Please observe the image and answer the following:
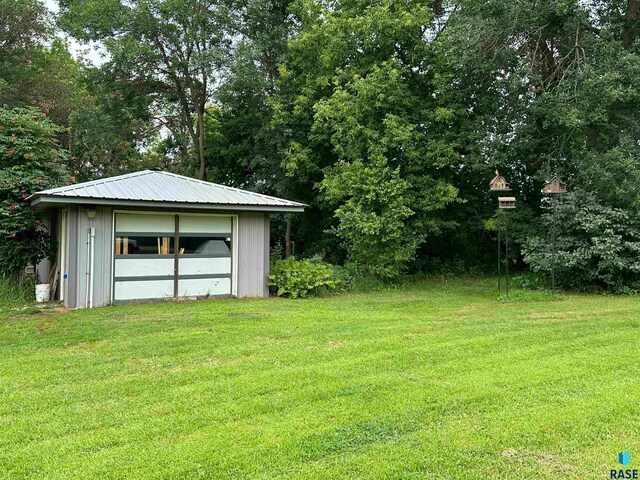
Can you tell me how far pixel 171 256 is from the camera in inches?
372

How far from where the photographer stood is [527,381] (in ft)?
13.0

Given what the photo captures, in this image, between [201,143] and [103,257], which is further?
[201,143]

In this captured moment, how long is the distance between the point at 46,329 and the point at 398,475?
5776 mm

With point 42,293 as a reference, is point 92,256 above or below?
above

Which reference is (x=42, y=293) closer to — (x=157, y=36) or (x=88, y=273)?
(x=88, y=273)

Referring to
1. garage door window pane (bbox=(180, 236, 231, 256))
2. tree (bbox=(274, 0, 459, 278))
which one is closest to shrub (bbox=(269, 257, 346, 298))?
garage door window pane (bbox=(180, 236, 231, 256))

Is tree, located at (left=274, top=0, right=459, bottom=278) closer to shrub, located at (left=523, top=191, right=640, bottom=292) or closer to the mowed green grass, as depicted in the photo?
shrub, located at (left=523, top=191, right=640, bottom=292)

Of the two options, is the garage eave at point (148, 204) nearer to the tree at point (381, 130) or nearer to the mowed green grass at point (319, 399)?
the mowed green grass at point (319, 399)

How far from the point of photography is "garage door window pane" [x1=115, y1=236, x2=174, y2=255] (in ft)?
29.3

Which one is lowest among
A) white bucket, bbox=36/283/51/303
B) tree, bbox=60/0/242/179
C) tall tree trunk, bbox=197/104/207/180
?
white bucket, bbox=36/283/51/303

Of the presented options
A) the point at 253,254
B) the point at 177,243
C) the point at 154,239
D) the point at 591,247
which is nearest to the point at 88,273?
the point at 154,239

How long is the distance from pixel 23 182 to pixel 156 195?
312 centimetres

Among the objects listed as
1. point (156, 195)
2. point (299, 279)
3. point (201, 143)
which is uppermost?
point (201, 143)

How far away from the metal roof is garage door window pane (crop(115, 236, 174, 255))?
2.61 feet
